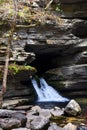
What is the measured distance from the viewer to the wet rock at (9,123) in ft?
43.2

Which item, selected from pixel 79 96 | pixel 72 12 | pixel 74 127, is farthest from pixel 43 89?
pixel 74 127

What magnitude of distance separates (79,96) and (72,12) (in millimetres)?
6852

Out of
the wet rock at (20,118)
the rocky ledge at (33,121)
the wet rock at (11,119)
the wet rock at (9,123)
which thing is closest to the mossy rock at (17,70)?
the rocky ledge at (33,121)

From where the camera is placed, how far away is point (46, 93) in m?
24.2

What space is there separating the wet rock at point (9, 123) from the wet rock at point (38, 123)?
655 millimetres

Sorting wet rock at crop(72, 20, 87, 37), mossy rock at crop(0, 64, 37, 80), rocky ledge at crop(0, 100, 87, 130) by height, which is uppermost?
wet rock at crop(72, 20, 87, 37)

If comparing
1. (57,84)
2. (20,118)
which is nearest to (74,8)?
(57,84)

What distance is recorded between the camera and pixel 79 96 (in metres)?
24.8

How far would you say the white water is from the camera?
77.1 ft

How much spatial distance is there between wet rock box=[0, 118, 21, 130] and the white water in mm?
9484

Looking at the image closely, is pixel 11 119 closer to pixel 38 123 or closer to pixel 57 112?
pixel 38 123

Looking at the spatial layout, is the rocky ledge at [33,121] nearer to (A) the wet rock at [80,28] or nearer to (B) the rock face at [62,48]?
(B) the rock face at [62,48]

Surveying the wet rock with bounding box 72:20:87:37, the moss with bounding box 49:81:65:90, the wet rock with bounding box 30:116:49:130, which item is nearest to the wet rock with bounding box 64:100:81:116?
the wet rock with bounding box 30:116:49:130

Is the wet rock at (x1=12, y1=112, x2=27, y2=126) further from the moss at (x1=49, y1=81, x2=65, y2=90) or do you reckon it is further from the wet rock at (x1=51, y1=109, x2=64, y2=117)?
the moss at (x1=49, y1=81, x2=65, y2=90)
